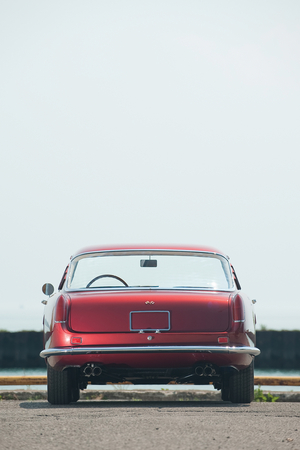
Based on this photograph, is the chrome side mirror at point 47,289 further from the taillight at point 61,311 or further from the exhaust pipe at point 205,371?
the exhaust pipe at point 205,371

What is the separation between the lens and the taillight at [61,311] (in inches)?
249

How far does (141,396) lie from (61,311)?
1.89 metres

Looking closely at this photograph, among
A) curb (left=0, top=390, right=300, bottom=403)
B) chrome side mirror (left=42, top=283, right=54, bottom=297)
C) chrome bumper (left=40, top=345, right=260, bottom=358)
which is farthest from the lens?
curb (left=0, top=390, right=300, bottom=403)

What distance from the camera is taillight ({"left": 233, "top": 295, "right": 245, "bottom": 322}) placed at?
631cm

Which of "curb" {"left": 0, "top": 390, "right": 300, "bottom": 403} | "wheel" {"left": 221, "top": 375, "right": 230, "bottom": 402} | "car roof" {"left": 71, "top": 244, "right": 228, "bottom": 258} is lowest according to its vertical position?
"curb" {"left": 0, "top": 390, "right": 300, "bottom": 403}

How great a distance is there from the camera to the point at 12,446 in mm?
4184

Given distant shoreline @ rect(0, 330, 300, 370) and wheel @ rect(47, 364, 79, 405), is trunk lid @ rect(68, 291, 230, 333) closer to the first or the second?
wheel @ rect(47, 364, 79, 405)

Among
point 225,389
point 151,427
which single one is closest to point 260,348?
point 225,389

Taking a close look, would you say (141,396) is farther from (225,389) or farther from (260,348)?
(260,348)

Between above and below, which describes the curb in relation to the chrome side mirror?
below

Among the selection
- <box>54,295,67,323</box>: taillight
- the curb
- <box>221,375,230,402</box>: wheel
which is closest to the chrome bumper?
<box>54,295,67,323</box>: taillight

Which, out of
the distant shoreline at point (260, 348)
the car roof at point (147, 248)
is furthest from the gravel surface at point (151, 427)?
the distant shoreline at point (260, 348)

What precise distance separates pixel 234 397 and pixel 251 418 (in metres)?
1.20

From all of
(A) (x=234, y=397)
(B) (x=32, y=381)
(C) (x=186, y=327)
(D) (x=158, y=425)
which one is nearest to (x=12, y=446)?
(D) (x=158, y=425)
